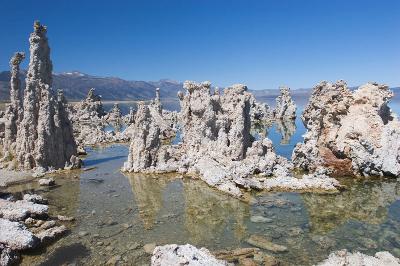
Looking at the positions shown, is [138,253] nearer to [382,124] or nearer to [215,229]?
[215,229]

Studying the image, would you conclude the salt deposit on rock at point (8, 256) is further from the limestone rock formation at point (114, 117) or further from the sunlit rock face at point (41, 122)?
the limestone rock formation at point (114, 117)

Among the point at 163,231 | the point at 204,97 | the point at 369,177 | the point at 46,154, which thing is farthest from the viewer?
the point at 204,97

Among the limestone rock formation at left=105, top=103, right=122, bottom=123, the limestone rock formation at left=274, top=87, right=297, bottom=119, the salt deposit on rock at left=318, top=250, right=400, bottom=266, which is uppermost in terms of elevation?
the limestone rock formation at left=274, top=87, right=297, bottom=119

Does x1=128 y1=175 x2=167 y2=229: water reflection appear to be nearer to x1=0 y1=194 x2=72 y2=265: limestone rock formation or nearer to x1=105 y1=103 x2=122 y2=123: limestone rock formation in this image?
x1=0 y1=194 x2=72 y2=265: limestone rock formation

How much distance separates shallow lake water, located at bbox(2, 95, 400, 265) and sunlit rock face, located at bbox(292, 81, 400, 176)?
1.84 m

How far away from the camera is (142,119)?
36312 mm

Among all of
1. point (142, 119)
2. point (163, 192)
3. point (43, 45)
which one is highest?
point (43, 45)

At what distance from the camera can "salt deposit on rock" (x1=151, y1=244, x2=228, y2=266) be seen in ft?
41.2

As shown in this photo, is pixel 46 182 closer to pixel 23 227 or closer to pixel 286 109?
pixel 23 227

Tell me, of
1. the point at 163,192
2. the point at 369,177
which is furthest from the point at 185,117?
the point at 369,177

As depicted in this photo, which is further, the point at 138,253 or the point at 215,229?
the point at 215,229

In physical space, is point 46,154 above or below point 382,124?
below

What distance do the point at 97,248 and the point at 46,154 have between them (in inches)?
776

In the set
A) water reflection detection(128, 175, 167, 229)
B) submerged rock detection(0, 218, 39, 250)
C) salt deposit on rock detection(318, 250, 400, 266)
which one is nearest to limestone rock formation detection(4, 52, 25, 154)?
water reflection detection(128, 175, 167, 229)
